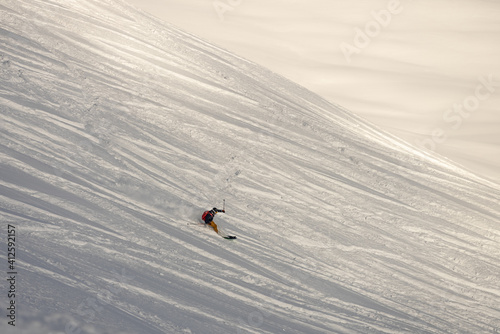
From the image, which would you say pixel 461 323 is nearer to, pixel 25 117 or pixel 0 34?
pixel 25 117

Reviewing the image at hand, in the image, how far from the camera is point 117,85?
592cm

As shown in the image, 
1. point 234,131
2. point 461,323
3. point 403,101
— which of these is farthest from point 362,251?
point 403,101

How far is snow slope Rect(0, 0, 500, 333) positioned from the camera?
3283mm

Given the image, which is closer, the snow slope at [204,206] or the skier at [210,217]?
the snow slope at [204,206]

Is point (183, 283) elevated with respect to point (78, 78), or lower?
lower

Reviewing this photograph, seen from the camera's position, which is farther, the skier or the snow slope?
the skier

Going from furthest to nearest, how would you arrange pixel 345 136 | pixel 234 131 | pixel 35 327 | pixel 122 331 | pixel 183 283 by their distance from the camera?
pixel 345 136, pixel 234 131, pixel 183 283, pixel 122 331, pixel 35 327

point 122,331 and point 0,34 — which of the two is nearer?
point 122,331

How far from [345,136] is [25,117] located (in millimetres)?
5044

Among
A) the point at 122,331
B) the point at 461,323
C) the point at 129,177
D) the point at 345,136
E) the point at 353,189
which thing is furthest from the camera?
the point at 345,136

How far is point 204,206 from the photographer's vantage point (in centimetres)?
432

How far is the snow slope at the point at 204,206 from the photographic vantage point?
10.8 ft

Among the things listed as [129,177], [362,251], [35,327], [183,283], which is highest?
[362,251]

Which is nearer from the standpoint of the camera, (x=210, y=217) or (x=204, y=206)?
(x=210, y=217)
